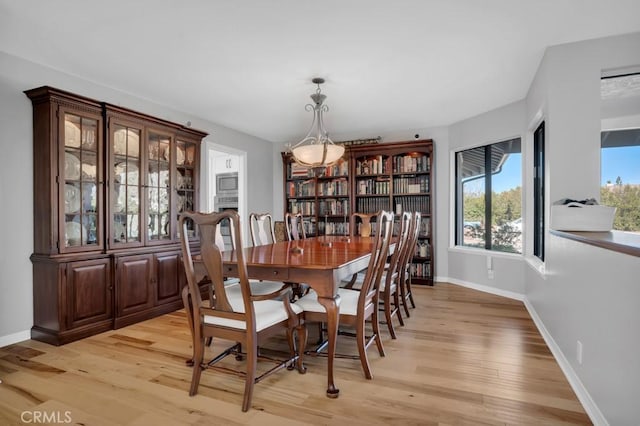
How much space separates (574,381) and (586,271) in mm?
735

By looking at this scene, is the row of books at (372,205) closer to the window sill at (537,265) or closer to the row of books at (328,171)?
the row of books at (328,171)

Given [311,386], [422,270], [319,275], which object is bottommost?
[311,386]

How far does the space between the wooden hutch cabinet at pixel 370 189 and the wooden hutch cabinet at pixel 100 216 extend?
7.95 ft

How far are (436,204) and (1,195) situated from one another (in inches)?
204

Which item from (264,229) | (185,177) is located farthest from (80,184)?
(264,229)

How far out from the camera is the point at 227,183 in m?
6.51

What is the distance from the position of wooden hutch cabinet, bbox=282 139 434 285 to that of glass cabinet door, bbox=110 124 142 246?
8.52 feet

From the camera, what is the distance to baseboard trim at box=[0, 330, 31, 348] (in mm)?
2887

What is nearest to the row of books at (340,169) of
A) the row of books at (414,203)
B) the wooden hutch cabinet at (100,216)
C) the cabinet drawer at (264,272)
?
the row of books at (414,203)

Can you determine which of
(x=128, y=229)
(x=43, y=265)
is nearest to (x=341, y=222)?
(x=128, y=229)

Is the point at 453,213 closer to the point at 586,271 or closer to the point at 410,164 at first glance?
the point at 410,164

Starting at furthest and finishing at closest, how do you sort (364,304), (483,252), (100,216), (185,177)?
(483,252) < (185,177) < (100,216) < (364,304)

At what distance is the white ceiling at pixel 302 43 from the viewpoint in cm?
233

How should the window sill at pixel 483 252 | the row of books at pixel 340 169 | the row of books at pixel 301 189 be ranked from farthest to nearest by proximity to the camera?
1. the row of books at pixel 301 189
2. the row of books at pixel 340 169
3. the window sill at pixel 483 252
